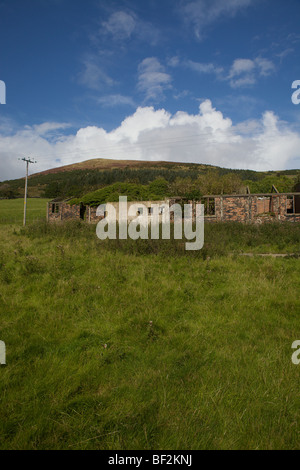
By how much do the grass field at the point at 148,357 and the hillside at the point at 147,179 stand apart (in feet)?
63.7

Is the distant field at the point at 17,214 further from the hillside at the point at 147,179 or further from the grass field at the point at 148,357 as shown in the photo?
the grass field at the point at 148,357

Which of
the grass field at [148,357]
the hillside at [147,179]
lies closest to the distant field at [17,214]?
the hillside at [147,179]

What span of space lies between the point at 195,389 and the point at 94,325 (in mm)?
1882

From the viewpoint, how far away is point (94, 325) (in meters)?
3.71

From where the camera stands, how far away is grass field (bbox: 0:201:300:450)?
1.98 m

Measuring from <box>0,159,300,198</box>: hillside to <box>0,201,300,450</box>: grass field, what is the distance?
19.4 m

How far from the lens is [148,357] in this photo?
297 cm

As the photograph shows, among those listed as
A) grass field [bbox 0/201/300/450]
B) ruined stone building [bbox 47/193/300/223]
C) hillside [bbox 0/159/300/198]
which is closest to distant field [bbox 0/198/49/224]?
hillside [bbox 0/159/300/198]

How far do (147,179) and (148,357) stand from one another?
71732 mm

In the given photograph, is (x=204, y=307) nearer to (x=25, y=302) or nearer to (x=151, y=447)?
(x=151, y=447)

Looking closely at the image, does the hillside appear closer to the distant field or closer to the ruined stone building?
the ruined stone building

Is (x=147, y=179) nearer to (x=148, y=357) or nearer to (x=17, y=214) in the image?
(x=17, y=214)

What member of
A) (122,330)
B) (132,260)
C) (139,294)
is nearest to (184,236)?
(132,260)

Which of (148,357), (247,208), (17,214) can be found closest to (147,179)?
(17,214)
